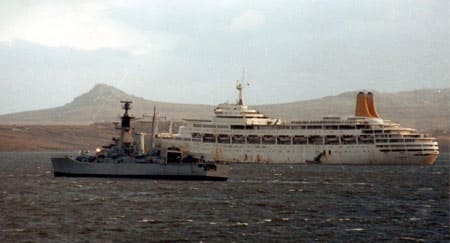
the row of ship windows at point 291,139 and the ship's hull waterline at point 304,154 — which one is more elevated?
the row of ship windows at point 291,139

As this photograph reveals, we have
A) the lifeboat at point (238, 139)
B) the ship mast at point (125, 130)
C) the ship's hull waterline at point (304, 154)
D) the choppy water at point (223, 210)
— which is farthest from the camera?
the lifeboat at point (238, 139)

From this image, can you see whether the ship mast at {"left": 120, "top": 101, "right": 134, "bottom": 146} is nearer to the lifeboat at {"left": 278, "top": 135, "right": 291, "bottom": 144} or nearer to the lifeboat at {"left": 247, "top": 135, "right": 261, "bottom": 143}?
the lifeboat at {"left": 247, "top": 135, "right": 261, "bottom": 143}

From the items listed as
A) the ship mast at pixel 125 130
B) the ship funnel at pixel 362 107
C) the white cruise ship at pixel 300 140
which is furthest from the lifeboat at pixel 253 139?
the ship mast at pixel 125 130

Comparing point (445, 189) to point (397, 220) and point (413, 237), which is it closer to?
point (397, 220)

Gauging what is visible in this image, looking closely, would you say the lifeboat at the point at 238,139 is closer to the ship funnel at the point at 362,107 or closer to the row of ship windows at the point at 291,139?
the row of ship windows at the point at 291,139

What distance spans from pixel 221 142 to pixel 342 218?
Result: 81130 mm

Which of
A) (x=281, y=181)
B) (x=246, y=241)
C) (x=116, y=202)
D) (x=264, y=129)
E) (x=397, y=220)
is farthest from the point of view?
(x=264, y=129)

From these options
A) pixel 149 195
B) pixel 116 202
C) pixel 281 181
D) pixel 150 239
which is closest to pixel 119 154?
pixel 281 181

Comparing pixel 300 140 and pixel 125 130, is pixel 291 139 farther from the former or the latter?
pixel 125 130

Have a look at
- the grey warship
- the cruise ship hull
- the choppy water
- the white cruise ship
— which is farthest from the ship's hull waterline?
the cruise ship hull

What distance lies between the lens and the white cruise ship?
12669cm

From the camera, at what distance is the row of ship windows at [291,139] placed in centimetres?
12719

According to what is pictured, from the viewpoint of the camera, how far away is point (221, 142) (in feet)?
433

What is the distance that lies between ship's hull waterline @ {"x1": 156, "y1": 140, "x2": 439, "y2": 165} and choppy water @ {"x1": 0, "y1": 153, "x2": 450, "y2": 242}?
40527 mm
